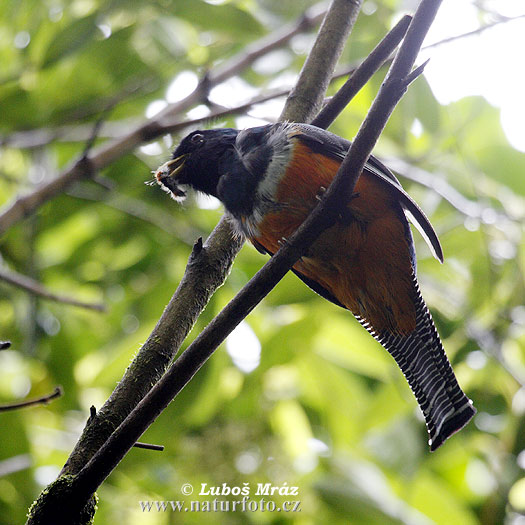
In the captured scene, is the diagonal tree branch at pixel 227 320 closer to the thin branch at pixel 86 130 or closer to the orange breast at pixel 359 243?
the orange breast at pixel 359 243

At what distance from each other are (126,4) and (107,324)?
180 cm

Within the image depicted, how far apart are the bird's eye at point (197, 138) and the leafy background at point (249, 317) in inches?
19.2

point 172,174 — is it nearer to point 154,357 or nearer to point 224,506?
point 154,357

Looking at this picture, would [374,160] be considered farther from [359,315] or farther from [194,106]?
[194,106]

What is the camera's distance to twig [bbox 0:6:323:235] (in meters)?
3.04

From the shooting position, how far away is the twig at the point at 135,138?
9.96 feet

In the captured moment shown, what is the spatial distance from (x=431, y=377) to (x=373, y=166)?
2.60ft

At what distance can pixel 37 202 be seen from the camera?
3.08m

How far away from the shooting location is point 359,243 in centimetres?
261

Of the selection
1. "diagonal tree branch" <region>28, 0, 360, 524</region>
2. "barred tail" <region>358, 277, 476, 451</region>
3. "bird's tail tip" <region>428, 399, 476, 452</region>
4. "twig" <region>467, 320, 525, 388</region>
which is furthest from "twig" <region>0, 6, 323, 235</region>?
"bird's tail tip" <region>428, 399, 476, 452</region>

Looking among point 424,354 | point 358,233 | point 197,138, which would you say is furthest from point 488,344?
point 197,138

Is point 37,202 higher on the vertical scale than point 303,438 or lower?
higher

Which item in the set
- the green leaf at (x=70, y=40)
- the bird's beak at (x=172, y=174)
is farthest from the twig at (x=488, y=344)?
the green leaf at (x=70, y=40)

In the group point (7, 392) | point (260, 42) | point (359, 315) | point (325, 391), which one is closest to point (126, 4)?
point (260, 42)
